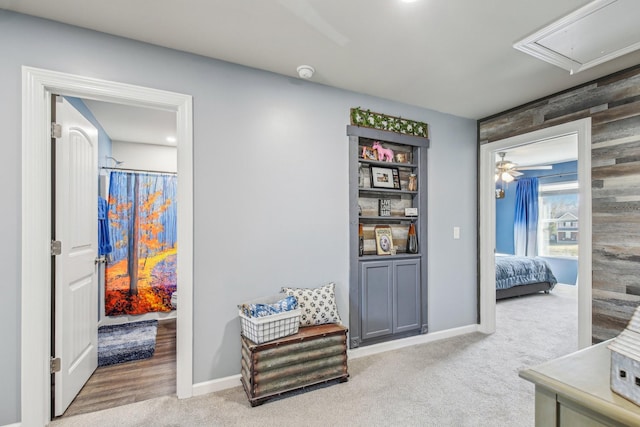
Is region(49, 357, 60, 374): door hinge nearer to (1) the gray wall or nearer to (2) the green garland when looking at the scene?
(1) the gray wall

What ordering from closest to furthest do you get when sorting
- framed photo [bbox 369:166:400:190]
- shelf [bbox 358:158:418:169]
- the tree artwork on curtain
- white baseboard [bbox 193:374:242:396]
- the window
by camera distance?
white baseboard [bbox 193:374:242:396] → shelf [bbox 358:158:418:169] → framed photo [bbox 369:166:400:190] → the tree artwork on curtain → the window

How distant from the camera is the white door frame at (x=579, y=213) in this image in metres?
2.72

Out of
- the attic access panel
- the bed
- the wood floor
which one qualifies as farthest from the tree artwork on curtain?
the bed

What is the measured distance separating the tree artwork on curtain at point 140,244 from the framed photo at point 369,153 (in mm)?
2657

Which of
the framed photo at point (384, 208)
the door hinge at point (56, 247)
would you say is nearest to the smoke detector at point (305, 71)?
the framed photo at point (384, 208)

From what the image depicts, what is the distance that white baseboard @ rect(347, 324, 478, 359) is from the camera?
2930 mm

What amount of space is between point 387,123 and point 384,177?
536mm

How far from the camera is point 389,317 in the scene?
3078mm

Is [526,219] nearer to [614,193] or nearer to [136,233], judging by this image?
[614,193]

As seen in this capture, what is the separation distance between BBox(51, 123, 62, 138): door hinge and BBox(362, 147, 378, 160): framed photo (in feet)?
7.69

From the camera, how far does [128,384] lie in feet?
8.06

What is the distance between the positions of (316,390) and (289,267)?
0.94 meters

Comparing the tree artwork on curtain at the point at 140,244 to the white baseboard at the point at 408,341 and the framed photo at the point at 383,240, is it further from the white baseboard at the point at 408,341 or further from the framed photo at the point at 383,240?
the framed photo at the point at 383,240

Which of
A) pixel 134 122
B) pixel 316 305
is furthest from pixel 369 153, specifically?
pixel 134 122
